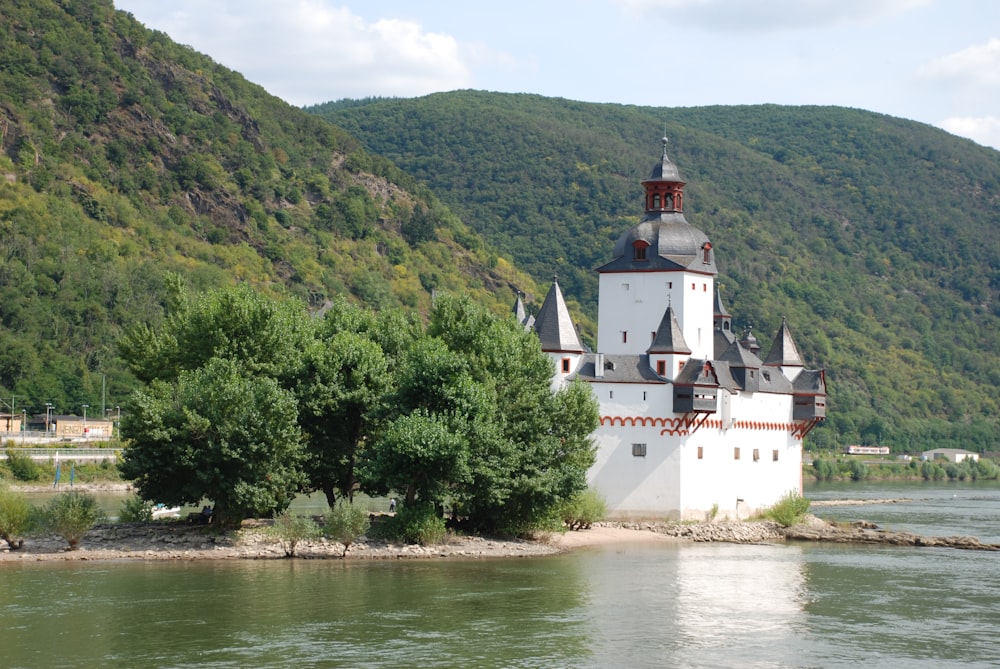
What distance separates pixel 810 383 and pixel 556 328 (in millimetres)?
17335

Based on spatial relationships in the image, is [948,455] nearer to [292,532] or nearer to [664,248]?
[664,248]

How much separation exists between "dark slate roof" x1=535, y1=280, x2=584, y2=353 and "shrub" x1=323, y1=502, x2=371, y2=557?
1599 centimetres

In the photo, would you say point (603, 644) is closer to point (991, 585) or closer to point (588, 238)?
point (991, 585)

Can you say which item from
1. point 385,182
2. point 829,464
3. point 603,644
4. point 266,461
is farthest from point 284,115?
point 603,644

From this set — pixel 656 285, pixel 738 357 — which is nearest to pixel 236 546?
pixel 656 285

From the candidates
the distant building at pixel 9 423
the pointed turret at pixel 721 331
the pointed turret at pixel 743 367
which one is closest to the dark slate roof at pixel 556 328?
the pointed turret at pixel 743 367

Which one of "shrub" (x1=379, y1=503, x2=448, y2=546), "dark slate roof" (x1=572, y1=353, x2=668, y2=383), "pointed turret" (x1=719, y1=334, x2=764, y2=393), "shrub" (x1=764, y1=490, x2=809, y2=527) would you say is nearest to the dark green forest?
"pointed turret" (x1=719, y1=334, x2=764, y2=393)

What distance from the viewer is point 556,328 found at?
6869cm

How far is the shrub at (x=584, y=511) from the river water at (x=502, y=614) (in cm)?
531

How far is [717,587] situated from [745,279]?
14249 cm

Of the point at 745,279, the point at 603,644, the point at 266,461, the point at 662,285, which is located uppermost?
the point at 745,279

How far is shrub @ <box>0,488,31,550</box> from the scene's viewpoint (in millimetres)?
51500

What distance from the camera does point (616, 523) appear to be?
68.2 meters

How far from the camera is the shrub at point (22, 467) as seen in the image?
93.5 meters
